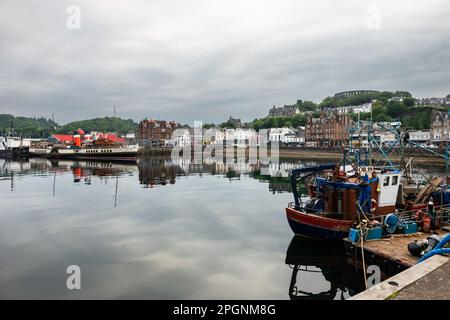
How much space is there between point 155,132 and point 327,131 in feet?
321

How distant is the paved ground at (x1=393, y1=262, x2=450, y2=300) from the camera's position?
8.18 m

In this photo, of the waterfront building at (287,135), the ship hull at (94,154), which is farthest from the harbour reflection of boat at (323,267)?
the waterfront building at (287,135)

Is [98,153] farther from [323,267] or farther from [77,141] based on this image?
[323,267]

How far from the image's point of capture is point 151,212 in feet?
94.6

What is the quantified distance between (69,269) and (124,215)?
11.6m

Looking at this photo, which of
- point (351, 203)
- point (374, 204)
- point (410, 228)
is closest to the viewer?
point (410, 228)

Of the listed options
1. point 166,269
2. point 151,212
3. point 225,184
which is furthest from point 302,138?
point 166,269

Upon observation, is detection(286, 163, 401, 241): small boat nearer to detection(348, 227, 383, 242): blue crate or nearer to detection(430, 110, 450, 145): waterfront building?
detection(348, 227, 383, 242): blue crate

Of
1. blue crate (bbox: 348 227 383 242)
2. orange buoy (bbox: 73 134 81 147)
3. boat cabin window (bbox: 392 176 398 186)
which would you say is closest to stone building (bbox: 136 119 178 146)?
Result: orange buoy (bbox: 73 134 81 147)

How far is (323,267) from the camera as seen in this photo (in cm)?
1678

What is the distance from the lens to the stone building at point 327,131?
140 m

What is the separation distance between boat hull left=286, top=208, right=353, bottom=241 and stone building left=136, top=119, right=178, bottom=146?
166974 millimetres

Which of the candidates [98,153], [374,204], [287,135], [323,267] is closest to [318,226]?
[323,267]
